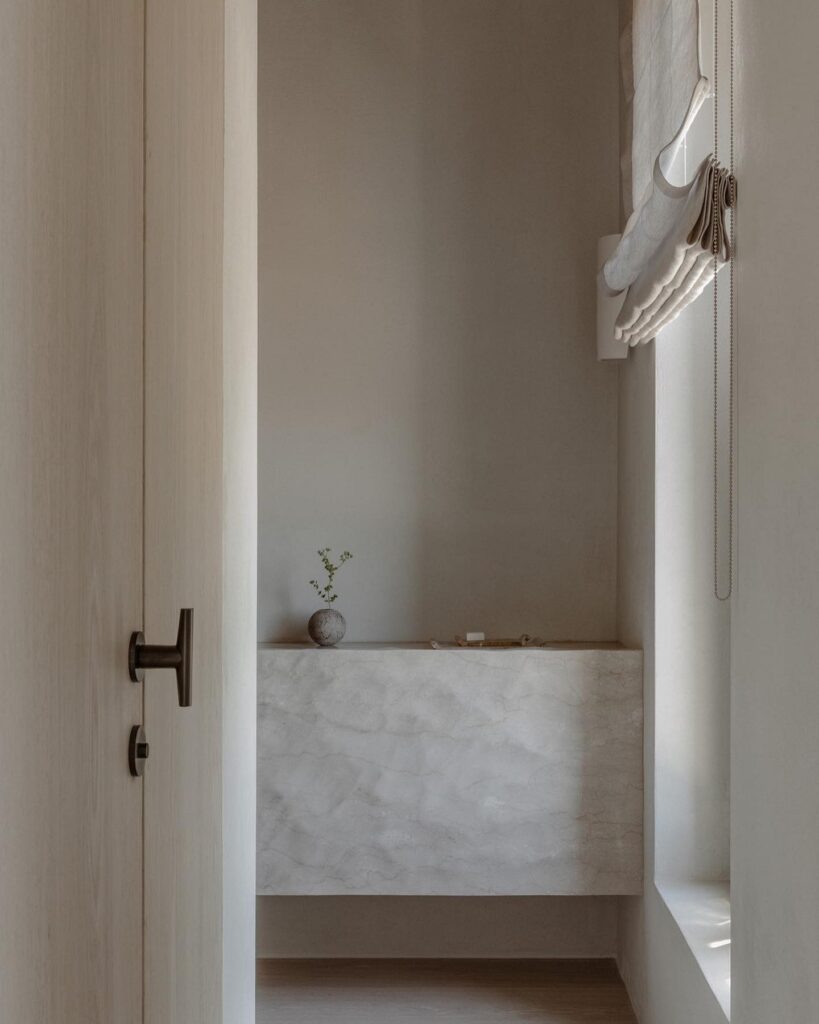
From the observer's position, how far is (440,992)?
3.33 m

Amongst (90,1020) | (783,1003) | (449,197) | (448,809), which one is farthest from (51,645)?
(449,197)

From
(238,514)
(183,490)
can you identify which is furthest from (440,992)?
(183,490)

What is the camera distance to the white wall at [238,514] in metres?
1.90

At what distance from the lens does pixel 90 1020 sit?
3.08ft

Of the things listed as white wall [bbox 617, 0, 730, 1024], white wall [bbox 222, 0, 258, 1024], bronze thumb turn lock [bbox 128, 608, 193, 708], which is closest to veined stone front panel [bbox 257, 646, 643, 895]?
white wall [bbox 617, 0, 730, 1024]

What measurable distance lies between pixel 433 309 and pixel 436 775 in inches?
58.3

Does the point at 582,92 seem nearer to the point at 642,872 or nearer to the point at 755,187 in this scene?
the point at 755,187

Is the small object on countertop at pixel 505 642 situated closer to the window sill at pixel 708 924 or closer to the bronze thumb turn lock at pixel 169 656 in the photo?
the window sill at pixel 708 924

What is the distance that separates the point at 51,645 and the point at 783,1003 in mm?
1136

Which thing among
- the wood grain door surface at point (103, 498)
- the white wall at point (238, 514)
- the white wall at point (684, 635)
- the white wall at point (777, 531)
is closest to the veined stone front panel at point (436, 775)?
the white wall at point (684, 635)

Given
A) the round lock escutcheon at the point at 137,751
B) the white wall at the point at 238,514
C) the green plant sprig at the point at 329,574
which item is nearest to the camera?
the round lock escutcheon at the point at 137,751

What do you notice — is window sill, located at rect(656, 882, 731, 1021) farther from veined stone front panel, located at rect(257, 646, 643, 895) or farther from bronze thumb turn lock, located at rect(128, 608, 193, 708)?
bronze thumb turn lock, located at rect(128, 608, 193, 708)

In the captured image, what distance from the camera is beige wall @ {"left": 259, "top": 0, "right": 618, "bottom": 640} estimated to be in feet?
12.0

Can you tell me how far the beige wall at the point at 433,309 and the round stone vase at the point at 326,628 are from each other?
8.4 inches
